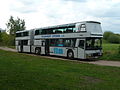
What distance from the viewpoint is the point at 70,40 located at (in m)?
22.1

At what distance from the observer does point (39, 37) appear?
28.2 meters

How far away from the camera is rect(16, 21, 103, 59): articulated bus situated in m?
20.2

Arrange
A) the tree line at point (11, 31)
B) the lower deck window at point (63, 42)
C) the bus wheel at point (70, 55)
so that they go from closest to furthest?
1. the lower deck window at point (63, 42)
2. the bus wheel at point (70, 55)
3. the tree line at point (11, 31)

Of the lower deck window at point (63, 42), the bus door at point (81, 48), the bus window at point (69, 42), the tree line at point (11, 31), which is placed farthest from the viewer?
the tree line at point (11, 31)

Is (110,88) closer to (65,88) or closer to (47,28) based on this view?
(65,88)

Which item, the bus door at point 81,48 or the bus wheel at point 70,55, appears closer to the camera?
the bus door at point 81,48

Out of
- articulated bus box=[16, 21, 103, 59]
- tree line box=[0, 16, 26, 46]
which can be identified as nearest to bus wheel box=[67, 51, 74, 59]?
articulated bus box=[16, 21, 103, 59]

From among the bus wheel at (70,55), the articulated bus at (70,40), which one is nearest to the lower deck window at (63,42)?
the articulated bus at (70,40)

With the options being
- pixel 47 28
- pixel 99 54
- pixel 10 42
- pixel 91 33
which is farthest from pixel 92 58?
pixel 10 42

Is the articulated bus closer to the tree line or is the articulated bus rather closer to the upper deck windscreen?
the upper deck windscreen

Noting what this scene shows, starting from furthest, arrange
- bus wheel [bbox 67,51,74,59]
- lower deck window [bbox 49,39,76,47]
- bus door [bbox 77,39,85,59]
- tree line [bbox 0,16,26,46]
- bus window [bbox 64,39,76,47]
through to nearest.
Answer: tree line [bbox 0,16,26,46] < bus wheel [bbox 67,51,74,59] < lower deck window [bbox 49,39,76,47] < bus window [bbox 64,39,76,47] < bus door [bbox 77,39,85,59]

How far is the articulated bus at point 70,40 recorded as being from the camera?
2022cm

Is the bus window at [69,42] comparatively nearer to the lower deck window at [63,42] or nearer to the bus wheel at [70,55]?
the lower deck window at [63,42]

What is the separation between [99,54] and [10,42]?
50746 mm
